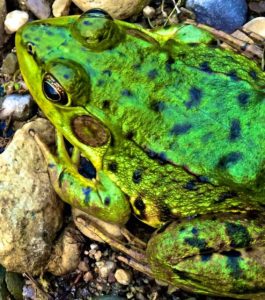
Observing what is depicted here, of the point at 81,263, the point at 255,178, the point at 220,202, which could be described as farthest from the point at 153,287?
the point at 255,178

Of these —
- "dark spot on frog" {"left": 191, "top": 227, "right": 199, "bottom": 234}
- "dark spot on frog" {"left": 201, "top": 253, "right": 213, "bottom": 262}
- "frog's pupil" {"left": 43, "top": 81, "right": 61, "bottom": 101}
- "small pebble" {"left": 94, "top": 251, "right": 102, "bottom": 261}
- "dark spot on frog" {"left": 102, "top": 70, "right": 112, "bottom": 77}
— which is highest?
"dark spot on frog" {"left": 102, "top": 70, "right": 112, "bottom": 77}

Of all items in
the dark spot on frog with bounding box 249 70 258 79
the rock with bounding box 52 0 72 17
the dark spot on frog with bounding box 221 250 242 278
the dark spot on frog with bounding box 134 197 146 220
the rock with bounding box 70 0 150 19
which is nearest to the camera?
the dark spot on frog with bounding box 221 250 242 278

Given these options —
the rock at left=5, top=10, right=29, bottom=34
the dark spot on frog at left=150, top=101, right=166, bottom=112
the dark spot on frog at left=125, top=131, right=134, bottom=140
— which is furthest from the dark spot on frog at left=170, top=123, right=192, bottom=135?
the rock at left=5, top=10, right=29, bottom=34

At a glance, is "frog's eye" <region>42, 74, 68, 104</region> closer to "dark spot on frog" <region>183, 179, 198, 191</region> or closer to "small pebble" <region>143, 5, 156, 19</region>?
"dark spot on frog" <region>183, 179, 198, 191</region>

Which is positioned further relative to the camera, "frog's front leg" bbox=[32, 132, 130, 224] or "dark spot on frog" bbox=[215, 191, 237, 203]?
"frog's front leg" bbox=[32, 132, 130, 224]

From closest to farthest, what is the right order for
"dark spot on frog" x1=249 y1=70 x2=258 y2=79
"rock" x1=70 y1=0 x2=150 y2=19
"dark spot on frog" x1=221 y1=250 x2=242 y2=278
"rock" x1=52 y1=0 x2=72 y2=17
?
"dark spot on frog" x1=221 y1=250 x2=242 y2=278 < "dark spot on frog" x1=249 y1=70 x2=258 y2=79 < "rock" x1=70 y1=0 x2=150 y2=19 < "rock" x1=52 y1=0 x2=72 y2=17

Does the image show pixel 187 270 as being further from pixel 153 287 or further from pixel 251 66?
pixel 251 66

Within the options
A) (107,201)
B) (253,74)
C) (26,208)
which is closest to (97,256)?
(107,201)

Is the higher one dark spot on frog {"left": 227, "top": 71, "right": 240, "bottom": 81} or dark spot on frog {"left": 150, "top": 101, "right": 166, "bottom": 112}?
dark spot on frog {"left": 227, "top": 71, "right": 240, "bottom": 81}
